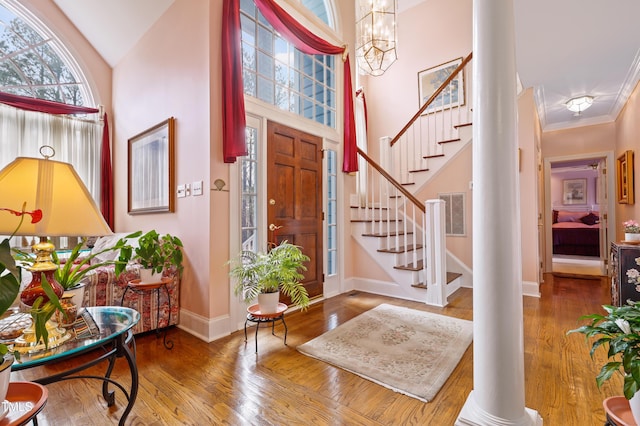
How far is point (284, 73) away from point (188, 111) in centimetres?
124

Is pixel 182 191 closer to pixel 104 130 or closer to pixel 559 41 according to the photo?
pixel 104 130

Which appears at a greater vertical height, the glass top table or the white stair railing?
the white stair railing

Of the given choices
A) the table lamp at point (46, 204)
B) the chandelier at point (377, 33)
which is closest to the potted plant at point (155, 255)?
the table lamp at point (46, 204)

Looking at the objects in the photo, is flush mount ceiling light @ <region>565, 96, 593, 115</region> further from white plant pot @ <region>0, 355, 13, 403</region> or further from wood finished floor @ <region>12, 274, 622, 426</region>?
white plant pot @ <region>0, 355, 13, 403</region>

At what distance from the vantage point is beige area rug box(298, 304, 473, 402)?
1885 millimetres

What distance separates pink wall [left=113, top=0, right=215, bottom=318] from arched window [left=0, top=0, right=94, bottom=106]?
142cm

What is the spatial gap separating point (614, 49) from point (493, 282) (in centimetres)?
353

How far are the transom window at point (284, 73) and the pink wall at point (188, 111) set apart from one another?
464 mm

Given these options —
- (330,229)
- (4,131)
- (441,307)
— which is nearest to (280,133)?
(330,229)

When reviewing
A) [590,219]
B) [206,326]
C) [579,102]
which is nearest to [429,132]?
[579,102]

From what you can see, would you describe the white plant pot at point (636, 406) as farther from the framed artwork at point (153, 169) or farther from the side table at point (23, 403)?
the framed artwork at point (153, 169)

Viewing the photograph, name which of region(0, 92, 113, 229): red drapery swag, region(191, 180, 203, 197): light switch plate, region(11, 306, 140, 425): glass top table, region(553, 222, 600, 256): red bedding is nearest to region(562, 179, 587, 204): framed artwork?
region(553, 222, 600, 256): red bedding

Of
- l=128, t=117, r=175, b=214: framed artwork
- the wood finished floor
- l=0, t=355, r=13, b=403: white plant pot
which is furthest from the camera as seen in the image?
l=128, t=117, r=175, b=214: framed artwork

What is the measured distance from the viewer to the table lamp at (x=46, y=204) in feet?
3.38
